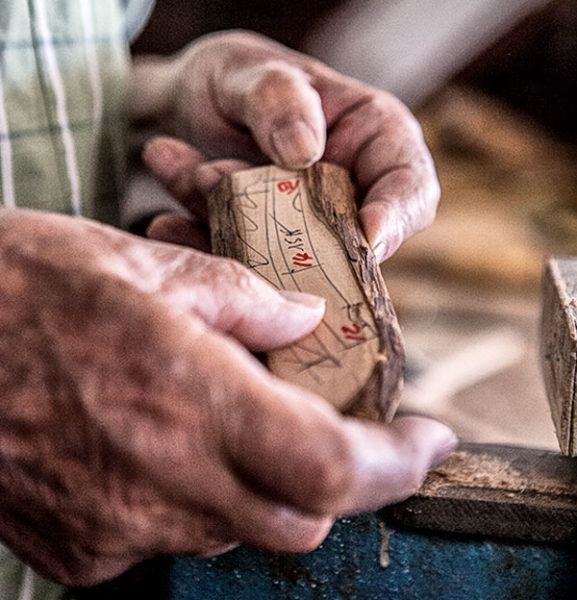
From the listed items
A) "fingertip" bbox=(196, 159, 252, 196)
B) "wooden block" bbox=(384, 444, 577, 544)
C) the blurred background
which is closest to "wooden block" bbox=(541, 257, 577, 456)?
"wooden block" bbox=(384, 444, 577, 544)

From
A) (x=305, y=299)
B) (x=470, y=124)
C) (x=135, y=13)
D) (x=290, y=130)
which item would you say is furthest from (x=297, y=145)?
(x=470, y=124)

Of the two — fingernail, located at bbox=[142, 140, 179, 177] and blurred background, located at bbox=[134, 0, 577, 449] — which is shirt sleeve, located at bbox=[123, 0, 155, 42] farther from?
blurred background, located at bbox=[134, 0, 577, 449]

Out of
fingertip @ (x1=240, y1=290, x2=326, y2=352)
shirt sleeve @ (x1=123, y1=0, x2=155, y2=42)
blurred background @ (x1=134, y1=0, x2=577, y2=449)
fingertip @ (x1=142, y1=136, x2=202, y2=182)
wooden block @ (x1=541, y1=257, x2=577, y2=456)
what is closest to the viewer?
fingertip @ (x1=240, y1=290, x2=326, y2=352)

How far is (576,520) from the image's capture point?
0.71 m

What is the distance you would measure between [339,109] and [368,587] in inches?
26.4

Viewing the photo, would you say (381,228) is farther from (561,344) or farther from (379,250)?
(561,344)

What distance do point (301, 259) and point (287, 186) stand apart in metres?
0.15

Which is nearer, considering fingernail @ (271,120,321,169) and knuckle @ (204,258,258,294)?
knuckle @ (204,258,258,294)

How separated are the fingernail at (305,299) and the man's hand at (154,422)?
0.02m

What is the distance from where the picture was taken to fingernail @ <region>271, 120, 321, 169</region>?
866 millimetres

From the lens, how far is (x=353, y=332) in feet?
2.02

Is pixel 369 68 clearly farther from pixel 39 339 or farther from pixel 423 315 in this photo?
pixel 39 339

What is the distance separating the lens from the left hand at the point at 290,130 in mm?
879

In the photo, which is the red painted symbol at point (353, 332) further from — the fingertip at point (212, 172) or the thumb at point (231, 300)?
the fingertip at point (212, 172)
